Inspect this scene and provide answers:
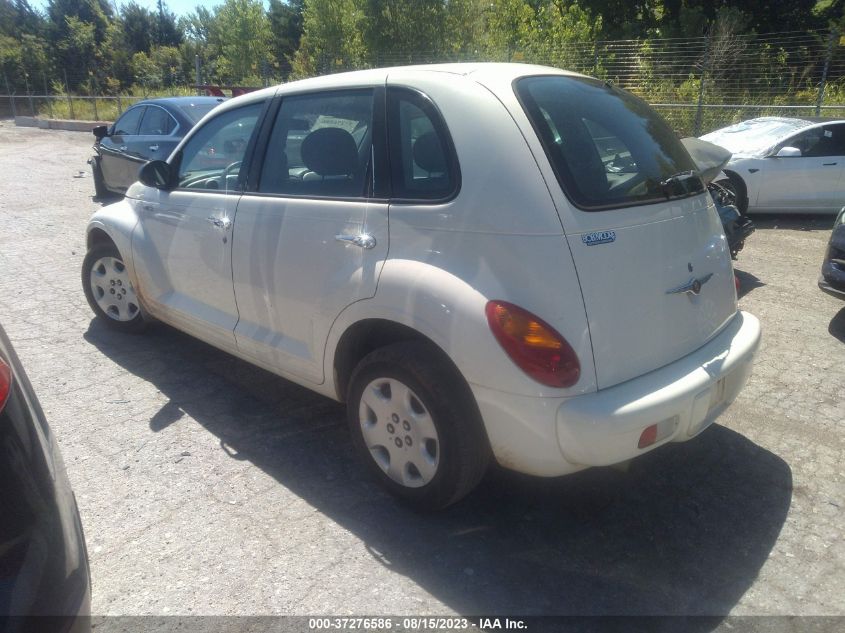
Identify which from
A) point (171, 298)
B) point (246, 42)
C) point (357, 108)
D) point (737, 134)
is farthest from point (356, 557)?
point (246, 42)

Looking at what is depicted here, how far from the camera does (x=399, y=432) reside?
3.09m

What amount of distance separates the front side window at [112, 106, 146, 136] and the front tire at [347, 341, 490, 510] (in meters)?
8.55

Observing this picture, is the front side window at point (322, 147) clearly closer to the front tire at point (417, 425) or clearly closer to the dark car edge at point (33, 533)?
the front tire at point (417, 425)

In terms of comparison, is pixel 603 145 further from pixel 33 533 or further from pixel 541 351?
pixel 33 533

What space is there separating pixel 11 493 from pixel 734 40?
63.4 feet

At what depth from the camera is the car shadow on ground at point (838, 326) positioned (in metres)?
5.30

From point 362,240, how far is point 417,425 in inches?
33.8

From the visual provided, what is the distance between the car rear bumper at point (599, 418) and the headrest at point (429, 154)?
38.0 inches

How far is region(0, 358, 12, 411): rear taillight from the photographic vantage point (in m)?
1.88

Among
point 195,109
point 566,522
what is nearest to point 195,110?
point 195,109

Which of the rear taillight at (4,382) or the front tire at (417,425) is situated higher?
the rear taillight at (4,382)

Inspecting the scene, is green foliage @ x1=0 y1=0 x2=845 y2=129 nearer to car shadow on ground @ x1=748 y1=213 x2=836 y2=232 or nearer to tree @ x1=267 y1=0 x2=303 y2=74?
tree @ x1=267 y1=0 x2=303 y2=74

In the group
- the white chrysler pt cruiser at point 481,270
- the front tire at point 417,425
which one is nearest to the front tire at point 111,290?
the white chrysler pt cruiser at point 481,270

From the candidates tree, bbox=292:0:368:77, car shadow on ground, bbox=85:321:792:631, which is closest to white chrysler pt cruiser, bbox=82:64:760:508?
car shadow on ground, bbox=85:321:792:631
